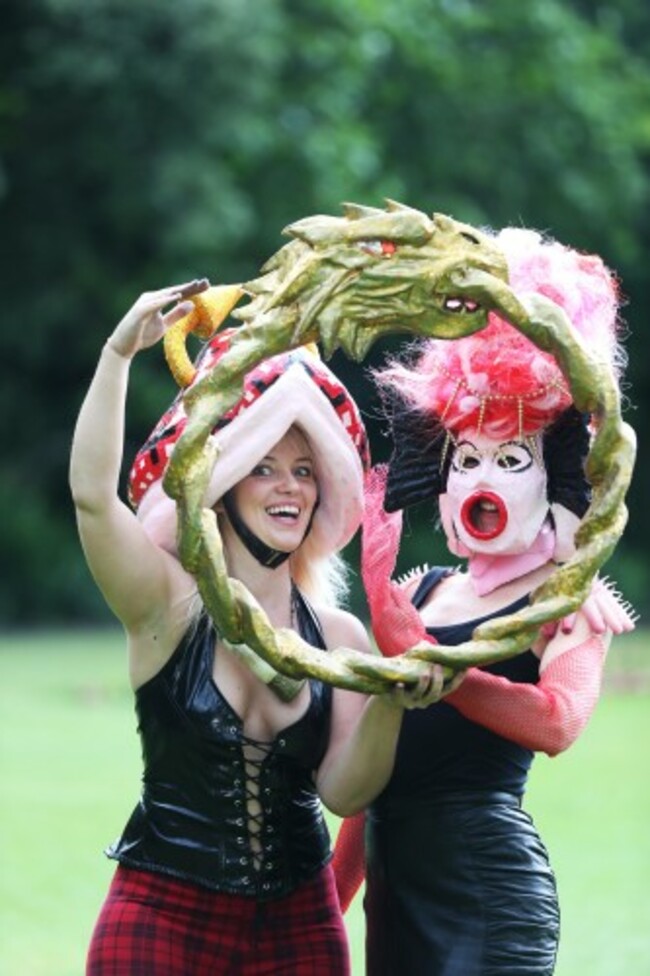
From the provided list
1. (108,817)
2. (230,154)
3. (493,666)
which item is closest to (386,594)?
(493,666)

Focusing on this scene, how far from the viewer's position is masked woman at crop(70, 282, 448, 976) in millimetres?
Answer: 4660

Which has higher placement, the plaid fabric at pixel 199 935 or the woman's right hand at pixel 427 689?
the woman's right hand at pixel 427 689

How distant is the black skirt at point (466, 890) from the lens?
4.78 m

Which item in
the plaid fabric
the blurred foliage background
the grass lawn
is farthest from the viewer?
the blurred foliage background

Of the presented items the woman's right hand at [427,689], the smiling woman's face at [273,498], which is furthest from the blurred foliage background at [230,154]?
the woman's right hand at [427,689]

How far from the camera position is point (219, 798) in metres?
4.74

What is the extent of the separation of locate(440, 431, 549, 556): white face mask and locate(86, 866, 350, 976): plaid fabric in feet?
2.79

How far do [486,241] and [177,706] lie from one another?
3.71ft

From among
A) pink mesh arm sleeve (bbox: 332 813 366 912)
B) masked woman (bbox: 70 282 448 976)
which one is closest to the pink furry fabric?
masked woman (bbox: 70 282 448 976)

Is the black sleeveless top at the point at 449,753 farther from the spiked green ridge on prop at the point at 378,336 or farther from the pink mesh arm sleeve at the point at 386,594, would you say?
the spiked green ridge on prop at the point at 378,336

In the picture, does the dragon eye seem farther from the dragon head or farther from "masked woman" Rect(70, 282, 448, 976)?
"masked woman" Rect(70, 282, 448, 976)

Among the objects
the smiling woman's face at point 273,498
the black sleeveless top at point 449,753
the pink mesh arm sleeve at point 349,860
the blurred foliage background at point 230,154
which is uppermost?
the blurred foliage background at point 230,154

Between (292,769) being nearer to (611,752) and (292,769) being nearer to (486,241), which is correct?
(486,241)

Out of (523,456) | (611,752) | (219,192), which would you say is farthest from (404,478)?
(219,192)
